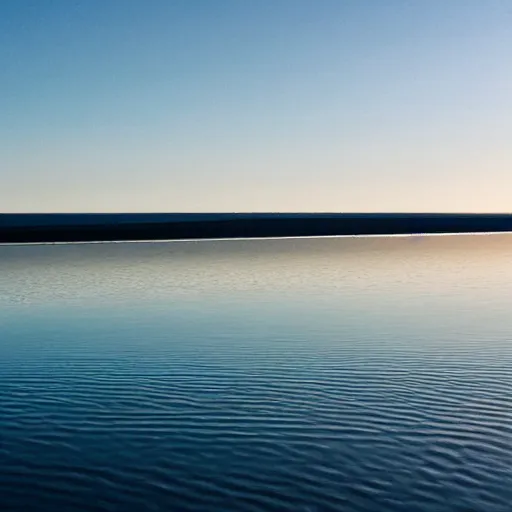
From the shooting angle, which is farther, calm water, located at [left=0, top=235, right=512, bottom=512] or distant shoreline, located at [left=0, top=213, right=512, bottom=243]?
distant shoreline, located at [left=0, top=213, right=512, bottom=243]

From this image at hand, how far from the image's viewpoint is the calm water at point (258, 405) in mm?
9328

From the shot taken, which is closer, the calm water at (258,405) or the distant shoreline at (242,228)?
the calm water at (258,405)

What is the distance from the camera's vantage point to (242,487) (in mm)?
9391

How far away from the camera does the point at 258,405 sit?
12.8 metres

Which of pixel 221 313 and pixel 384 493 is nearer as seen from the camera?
pixel 384 493

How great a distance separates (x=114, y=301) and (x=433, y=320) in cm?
1089

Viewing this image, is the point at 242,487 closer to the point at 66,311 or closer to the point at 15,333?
the point at 15,333

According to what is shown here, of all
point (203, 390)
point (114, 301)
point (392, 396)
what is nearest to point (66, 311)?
point (114, 301)

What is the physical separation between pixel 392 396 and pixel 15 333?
442 inches

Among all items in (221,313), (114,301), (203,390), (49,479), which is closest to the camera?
(49,479)

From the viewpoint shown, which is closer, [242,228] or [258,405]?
[258,405]

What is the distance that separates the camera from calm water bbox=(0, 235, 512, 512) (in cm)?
933

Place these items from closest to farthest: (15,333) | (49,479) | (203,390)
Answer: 1. (49,479)
2. (203,390)
3. (15,333)

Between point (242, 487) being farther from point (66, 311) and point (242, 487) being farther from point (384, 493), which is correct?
point (66, 311)
